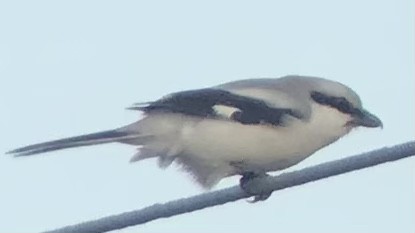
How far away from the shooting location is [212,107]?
5.38m

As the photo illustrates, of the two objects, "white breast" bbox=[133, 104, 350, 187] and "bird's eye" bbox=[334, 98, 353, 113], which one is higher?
"bird's eye" bbox=[334, 98, 353, 113]

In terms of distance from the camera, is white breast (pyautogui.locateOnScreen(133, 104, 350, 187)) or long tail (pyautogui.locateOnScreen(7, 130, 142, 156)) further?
white breast (pyautogui.locateOnScreen(133, 104, 350, 187))

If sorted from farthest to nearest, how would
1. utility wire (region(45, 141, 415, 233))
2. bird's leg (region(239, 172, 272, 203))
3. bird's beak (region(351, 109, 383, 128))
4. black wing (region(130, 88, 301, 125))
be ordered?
1. bird's beak (region(351, 109, 383, 128))
2. black wing (region(130, 88, 301, 125))
3. bird's leg (region(239, 172, 272, 203))
4. utility wire (region(45, 141, 415, 233))

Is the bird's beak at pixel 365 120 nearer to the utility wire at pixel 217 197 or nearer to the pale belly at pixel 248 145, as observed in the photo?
the pale belly at pixel 248 145

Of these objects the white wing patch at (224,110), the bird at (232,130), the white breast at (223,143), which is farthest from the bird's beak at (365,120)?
the white wing patch at (224,110)

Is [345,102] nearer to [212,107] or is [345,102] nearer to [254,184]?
[212,107]

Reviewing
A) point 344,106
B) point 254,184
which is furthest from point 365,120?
point 254,184

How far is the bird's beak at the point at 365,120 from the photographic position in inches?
217

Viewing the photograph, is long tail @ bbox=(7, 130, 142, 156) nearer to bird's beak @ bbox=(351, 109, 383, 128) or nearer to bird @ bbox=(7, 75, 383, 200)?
bird @ bbox=(7, 75, 383, 200)

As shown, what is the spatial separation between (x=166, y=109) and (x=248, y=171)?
44cm

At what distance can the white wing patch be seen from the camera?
5367mm

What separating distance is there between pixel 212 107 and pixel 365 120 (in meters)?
0.63

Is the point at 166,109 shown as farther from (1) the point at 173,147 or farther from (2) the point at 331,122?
(2) the point at 331,122

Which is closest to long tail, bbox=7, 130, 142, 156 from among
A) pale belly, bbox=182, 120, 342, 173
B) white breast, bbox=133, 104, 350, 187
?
white breast, bbox=133, 104, 350, 187
